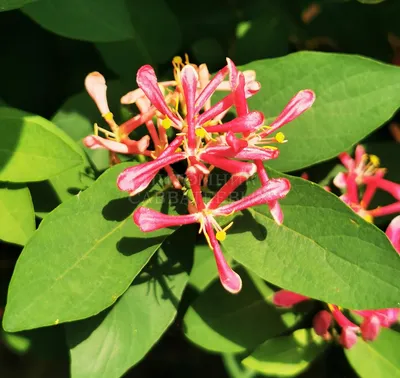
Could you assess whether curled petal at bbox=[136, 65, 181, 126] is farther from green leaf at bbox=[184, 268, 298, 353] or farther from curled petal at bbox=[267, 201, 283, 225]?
green leaf at bbox=[184, 268, 298, 353]

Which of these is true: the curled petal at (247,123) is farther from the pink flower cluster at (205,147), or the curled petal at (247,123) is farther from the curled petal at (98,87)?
the curled petal at (98,87)

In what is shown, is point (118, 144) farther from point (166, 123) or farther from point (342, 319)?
point (342, 319)

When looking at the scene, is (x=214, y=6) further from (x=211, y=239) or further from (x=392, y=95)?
(x=211, y=239)

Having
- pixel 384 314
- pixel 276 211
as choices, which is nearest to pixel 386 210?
pixel 384 314

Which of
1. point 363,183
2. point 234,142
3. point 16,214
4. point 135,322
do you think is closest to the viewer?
point 234,142

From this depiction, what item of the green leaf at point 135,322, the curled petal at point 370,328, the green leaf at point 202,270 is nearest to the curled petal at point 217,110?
the green leaf at point 135,322

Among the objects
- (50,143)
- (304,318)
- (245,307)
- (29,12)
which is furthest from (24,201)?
(304,318)
